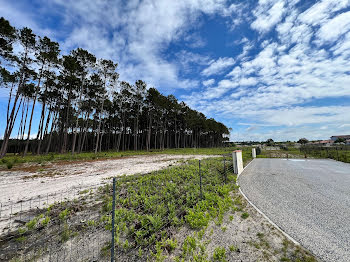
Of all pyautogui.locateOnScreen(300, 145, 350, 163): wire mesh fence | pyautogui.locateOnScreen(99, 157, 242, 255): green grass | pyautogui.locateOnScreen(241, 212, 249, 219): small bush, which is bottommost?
pyautogui.locateOnScreen(241, 212, 249, 219): small bush

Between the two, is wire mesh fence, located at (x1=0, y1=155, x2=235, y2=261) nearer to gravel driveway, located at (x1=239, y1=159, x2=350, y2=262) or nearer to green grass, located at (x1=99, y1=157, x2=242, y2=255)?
green grass, located at (x1=99, y1=157, x2=242, y2=255)

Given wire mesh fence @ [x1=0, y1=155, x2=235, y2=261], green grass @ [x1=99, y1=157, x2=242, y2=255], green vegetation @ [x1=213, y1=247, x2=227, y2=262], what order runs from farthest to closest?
green grass @ [x1=99, y1=157, x2=242, y2=255] → wire mesh fence @ [x1=0, y1=155, x2=235, y2=261] → green vegetation @ [x1=213, y1=247, x2=227, y2=262]

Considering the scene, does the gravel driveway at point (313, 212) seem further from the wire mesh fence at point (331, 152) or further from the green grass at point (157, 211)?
the wire mesh fence at point (331, 152)

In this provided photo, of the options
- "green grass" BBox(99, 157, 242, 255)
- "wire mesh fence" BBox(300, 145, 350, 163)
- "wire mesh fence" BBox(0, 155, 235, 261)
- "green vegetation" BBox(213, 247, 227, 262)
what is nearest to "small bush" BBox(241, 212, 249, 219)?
"green grass" BBox(99, 157, 242, 255)

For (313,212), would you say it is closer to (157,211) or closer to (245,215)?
(245,215)

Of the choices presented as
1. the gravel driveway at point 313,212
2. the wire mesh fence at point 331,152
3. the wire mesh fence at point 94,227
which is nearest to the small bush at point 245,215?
the gravel driveway at point 313,212

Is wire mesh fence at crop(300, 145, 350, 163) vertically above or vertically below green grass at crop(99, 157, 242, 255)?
above

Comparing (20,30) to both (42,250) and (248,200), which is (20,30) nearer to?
(42,250)

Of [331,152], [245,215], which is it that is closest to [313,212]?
[245,215]

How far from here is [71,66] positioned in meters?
19.8

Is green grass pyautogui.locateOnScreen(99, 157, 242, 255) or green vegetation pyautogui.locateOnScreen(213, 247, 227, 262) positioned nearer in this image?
green vegetation pyautogui.locateOnScreen(213, 247, 227, 262)

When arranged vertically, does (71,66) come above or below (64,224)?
above

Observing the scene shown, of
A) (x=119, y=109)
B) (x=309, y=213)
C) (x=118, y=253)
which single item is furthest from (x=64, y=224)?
(x=119, y=109)

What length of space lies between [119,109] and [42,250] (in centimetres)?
3738
